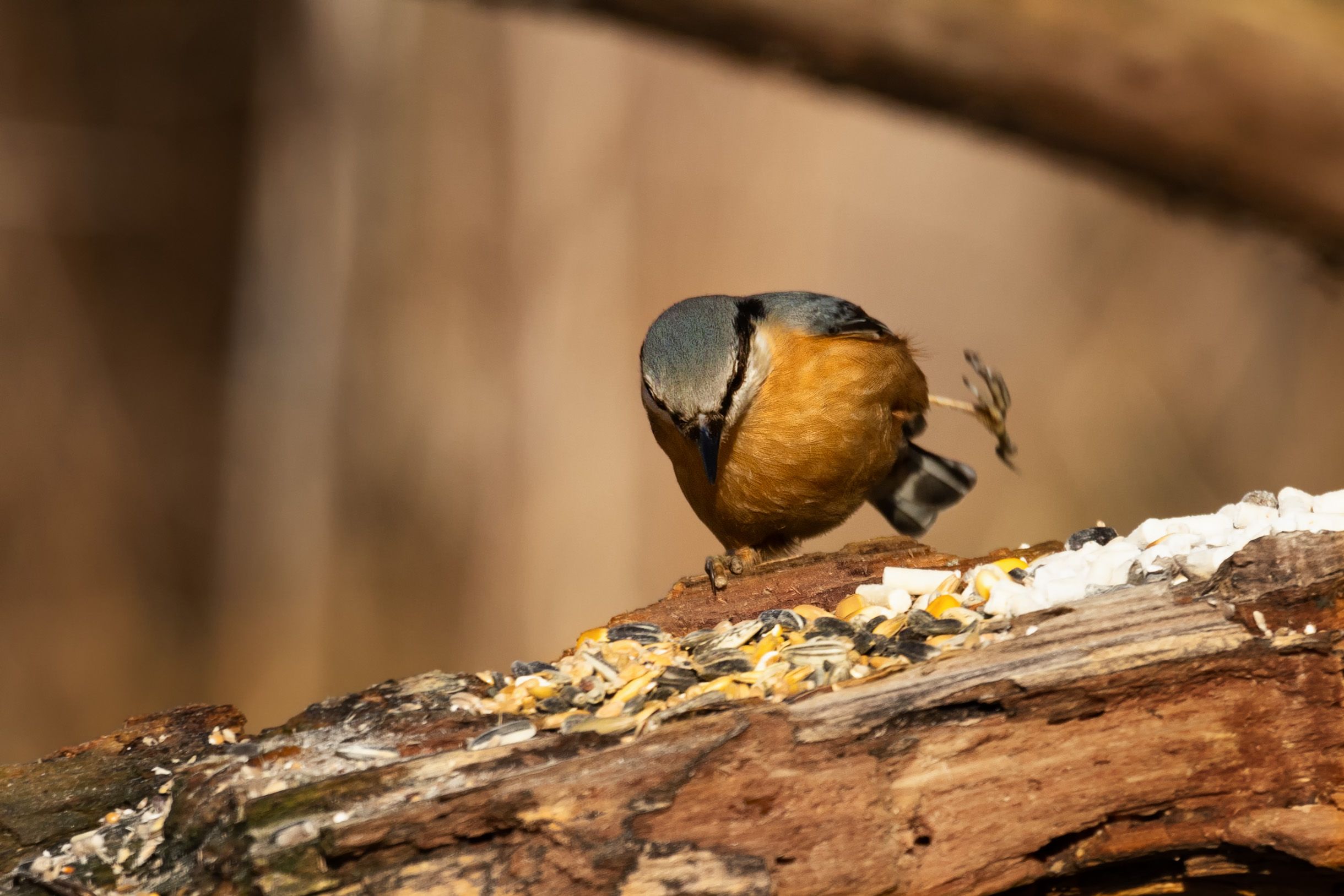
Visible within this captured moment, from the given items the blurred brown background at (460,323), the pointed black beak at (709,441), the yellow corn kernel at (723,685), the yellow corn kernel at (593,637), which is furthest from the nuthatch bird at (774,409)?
the blurred brown background at (460,323)

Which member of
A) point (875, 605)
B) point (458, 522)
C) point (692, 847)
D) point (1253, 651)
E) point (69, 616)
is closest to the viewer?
point (692, 847)

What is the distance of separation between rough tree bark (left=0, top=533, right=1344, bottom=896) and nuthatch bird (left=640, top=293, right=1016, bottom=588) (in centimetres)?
129

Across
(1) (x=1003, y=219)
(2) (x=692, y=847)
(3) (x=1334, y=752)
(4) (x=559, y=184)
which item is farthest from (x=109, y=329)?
(3) (x=1334, y=752)

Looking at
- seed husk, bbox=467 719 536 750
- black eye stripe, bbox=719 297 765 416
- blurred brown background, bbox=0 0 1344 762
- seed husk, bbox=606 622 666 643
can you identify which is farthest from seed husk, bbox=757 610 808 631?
blurred brown background, bbox=0 0 1344 762

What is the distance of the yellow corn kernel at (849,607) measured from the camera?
8.20 feet

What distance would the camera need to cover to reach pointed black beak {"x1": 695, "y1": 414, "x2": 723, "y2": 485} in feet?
10.5

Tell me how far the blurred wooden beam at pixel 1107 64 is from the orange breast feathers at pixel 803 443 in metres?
0.96

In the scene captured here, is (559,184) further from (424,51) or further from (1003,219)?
(1003,219)

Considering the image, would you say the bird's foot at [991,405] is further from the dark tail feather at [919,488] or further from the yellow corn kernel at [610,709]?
the yellow corn kernel at [610,709]

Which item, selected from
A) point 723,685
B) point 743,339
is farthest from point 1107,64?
point 723,685

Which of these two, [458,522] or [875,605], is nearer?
[875,605]

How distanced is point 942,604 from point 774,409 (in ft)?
3.94

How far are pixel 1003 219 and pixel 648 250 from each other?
6.33 feet

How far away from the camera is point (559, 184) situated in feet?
20.6
